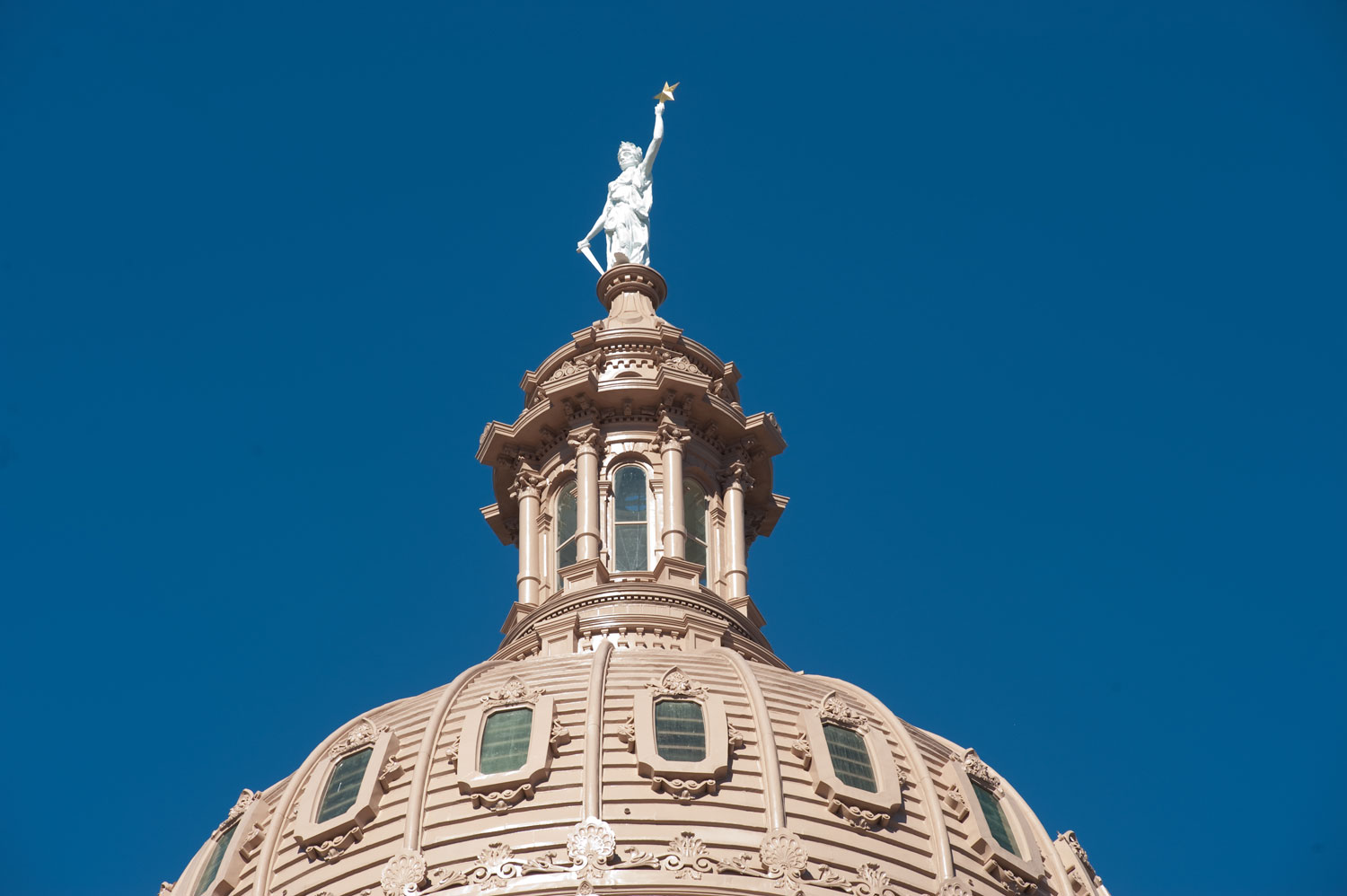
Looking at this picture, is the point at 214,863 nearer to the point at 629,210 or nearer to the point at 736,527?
the point at 736,527

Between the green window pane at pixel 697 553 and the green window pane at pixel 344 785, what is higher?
the green window pane at pixel 697 553

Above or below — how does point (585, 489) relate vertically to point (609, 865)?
above

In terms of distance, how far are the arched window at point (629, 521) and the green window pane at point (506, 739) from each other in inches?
430

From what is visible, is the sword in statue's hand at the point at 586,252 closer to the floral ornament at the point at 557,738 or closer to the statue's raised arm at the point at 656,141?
the statue's raised arm at the point at 656,141

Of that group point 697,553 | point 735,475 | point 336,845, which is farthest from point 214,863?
point 735,475

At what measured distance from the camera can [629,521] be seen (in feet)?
217

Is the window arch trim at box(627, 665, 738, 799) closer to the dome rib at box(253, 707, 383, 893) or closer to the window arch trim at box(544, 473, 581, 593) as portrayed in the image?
the dome rib at box(253, 707, 383, 893)

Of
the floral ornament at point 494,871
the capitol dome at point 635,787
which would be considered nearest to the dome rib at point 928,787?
the capitol dome at point 635,787

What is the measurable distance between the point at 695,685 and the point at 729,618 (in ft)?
26.0

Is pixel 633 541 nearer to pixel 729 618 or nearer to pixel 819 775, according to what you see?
pixel 729 618

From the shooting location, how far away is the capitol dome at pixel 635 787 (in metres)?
49.9

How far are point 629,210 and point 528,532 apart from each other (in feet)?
42.6

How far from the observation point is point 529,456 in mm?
69000

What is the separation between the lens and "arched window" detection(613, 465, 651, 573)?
65.2 meters
